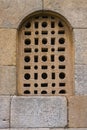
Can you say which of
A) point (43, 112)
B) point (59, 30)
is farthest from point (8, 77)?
point (59, 30)

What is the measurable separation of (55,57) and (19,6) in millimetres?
906

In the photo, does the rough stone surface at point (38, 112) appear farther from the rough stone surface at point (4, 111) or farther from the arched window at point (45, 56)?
the arched window at point (45, 56)

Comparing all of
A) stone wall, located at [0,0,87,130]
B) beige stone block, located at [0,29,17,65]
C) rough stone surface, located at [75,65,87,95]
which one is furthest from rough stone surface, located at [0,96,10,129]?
rough stone surface, located at [75,65,87,95]

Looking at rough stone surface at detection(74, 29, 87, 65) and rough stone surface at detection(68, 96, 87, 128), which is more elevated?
rough stone surface at detection(74, 29, 87, 65)

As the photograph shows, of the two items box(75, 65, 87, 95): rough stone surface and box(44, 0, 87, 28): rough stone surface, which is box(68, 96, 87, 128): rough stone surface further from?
box(44, 0, 87, 28): rough stone surface

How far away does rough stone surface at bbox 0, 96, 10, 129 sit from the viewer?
5.19 metres

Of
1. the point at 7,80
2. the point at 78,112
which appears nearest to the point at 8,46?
the point at 7,80

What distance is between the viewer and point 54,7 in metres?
5.38

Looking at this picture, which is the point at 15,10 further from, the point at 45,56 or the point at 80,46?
the point at 80,46

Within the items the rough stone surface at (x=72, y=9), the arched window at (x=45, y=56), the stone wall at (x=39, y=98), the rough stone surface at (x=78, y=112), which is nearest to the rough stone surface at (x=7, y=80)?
the stone wall at (x=39, y=98)

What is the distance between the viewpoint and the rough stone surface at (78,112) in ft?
17.0

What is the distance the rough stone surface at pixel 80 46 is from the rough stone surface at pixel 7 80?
929 millimetres

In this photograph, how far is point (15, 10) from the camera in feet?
17.6

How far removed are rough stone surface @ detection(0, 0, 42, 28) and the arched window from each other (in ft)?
0.40
